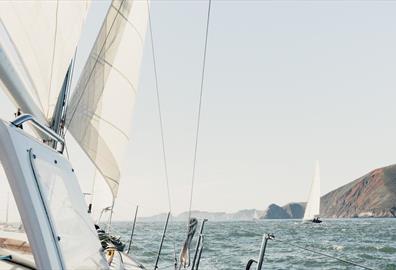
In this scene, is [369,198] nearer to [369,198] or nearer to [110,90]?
[369,198]

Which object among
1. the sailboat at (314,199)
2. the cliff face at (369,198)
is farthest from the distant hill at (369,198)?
the sailboat at (314,199)

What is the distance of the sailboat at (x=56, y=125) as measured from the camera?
1.86 meters

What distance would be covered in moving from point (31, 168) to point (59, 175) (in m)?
0.57

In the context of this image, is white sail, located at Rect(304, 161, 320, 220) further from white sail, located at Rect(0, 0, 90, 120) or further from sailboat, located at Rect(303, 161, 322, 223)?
white sail, located at Rect(0, 0, 90, 120)

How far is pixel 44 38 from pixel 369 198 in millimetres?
191272

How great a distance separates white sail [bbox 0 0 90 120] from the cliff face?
17209cm

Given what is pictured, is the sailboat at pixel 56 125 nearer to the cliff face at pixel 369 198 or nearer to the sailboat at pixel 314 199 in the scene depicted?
the sailboat at pixel 314 199

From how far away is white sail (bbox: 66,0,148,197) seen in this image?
25.2ft

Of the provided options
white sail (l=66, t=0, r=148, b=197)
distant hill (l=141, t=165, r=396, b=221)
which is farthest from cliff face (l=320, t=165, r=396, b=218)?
white sail (l=66, t=0, r=148, b=197)

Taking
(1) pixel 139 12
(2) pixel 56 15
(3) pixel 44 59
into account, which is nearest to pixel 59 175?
(3) pixel 44 59

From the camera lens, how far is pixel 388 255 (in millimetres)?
21969

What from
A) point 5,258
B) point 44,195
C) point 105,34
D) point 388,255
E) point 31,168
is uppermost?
point 105,34

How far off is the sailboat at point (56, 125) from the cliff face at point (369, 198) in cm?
16846

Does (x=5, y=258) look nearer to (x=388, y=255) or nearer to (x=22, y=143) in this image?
(x=22, y=143)
